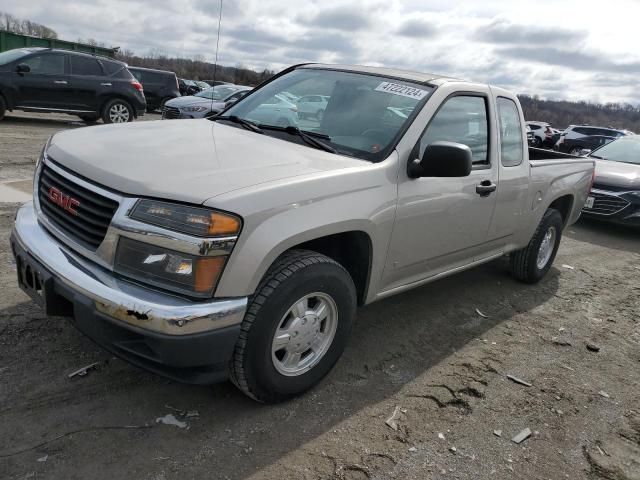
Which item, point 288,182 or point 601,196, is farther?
point 601,196

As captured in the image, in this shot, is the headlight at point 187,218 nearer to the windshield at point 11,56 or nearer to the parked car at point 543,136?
the windshield at point 11,56

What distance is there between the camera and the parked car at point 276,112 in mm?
3653

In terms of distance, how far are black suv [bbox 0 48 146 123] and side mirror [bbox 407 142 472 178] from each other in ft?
37.7

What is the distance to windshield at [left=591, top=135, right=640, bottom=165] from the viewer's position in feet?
31.5

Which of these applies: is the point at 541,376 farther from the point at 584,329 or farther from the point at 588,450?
the point at 584,329

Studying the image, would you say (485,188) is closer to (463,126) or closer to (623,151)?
(463,126)

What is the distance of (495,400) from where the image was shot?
3.28m

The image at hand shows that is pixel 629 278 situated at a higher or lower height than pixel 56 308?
lower

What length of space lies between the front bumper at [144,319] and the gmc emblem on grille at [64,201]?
0.75ft

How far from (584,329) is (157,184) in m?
3.69

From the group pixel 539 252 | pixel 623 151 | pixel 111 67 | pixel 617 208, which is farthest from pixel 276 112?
pixel 111 67

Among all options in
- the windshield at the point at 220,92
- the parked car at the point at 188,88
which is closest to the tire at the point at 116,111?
the windshield at the point at 220,92

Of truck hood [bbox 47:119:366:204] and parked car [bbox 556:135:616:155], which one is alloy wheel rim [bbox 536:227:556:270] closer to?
truck hood [bbox 47:119:366:204]

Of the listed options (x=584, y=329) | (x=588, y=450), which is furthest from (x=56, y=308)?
(x=584, y=329)
